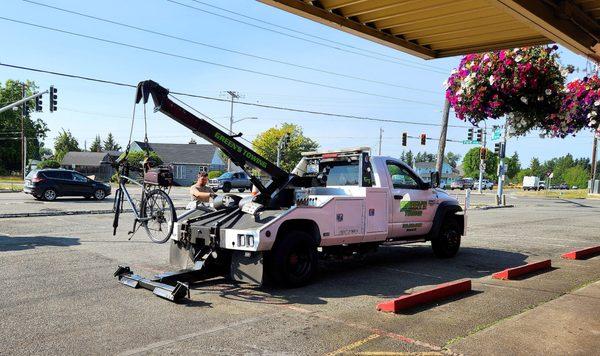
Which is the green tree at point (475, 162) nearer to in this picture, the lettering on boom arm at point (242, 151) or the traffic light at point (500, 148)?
the traffic light at point (500, 148)

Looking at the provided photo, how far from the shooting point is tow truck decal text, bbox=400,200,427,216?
8.80 meters

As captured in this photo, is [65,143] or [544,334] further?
[65,143]

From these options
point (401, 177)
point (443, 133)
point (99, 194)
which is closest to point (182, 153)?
point (99, 194)

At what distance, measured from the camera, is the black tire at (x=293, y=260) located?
6754 mm

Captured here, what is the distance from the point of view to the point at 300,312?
5.89 metres

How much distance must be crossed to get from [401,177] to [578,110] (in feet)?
10.3

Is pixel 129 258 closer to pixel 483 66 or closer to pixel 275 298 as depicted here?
pixel 275 298

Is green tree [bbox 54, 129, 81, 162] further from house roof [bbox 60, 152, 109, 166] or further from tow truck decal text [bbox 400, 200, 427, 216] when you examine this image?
tow truck decal text [bbox 400, 200, 427, 216]

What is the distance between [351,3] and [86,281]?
560 cm

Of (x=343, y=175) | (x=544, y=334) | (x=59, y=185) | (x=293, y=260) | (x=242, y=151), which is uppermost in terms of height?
(x=242, y=151)

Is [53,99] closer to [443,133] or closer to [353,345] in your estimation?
[443,133]

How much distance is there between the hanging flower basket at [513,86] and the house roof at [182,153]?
6647 centimetres

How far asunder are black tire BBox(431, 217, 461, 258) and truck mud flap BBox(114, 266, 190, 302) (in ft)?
18.4

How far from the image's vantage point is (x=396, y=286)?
24.4ft
